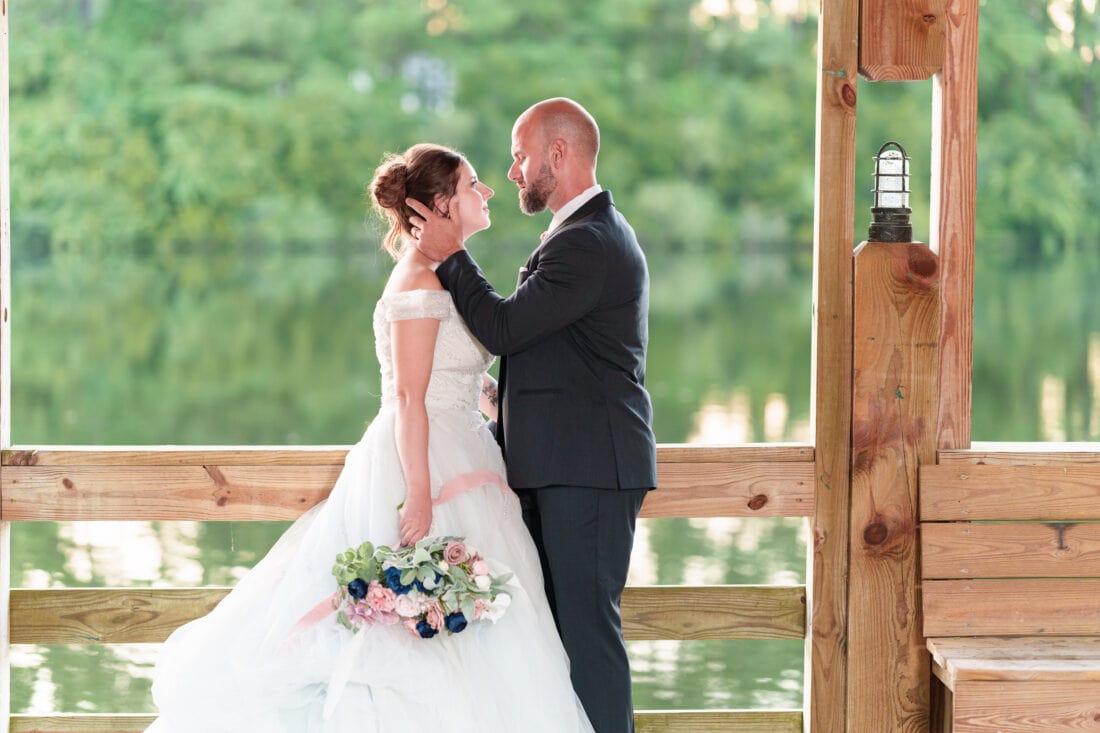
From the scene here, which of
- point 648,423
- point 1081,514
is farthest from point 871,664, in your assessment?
point 648,423

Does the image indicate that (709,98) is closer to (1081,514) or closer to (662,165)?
(662,165)

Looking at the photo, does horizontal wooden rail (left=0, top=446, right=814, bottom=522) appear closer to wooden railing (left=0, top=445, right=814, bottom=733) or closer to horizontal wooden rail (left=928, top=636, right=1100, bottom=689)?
wooden railing (left=0, top=445, right=814, bottom=733)

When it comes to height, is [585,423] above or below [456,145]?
below

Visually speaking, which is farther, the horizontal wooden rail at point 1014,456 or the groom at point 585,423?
the horizontal wooden rail at point 1014,456

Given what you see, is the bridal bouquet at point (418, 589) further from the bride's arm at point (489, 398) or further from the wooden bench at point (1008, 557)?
the wooden bench at point (1008, 557)

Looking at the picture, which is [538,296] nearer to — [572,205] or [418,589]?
[572,205]

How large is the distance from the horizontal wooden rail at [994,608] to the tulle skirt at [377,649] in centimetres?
87

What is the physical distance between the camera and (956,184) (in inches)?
119

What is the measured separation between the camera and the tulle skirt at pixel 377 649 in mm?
2590

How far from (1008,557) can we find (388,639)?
1.39m

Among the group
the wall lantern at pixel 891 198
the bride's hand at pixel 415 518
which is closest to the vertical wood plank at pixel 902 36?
the wall lantern at pixel 891 198

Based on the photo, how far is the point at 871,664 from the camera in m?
3.06

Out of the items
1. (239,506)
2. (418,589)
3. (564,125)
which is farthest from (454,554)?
(564,125)

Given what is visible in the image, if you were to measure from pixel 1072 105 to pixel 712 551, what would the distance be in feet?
64.7
